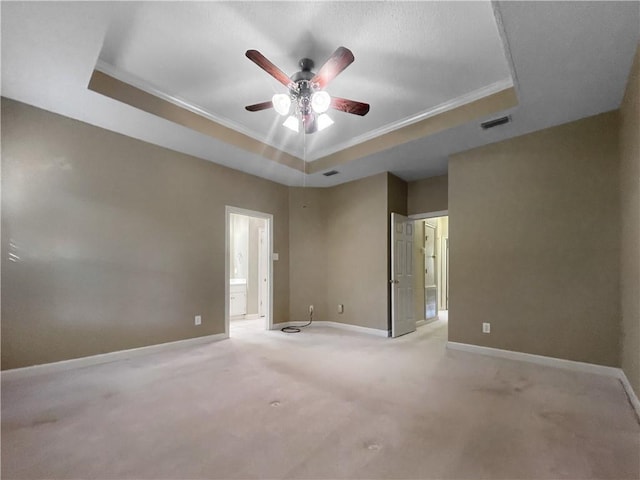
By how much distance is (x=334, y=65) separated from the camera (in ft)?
7.29

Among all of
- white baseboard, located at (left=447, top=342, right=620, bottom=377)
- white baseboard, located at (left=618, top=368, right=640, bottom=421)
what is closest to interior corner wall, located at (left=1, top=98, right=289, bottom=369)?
white baseboard, located at (left=447, top=342, right=620, bottom=377)

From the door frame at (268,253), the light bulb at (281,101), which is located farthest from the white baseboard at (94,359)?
the light bulb at (281,101)

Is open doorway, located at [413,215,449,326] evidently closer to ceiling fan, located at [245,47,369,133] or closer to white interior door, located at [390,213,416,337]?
white interior door, located at [390,213,416,337]

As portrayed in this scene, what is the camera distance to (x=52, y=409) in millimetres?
2262

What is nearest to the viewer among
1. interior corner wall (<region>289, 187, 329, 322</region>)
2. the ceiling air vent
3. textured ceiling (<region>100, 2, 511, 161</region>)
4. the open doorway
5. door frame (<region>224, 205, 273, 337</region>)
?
textured ceiling (<region>100, 2, 511, 161</region>)

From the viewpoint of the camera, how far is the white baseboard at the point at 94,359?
2850 mm

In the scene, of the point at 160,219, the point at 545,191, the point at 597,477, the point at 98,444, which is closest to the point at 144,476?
the point at 98,444

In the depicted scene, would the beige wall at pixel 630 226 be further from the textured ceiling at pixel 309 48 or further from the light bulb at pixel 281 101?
the light bulb at pixel 281 101

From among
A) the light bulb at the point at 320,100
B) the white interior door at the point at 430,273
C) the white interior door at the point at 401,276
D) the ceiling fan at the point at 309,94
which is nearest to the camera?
the ceiling fan at the point at 309,94

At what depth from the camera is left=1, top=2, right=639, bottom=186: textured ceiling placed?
203cm

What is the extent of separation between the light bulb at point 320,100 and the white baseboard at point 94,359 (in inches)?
138

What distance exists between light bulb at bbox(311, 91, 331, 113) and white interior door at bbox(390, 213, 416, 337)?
8.97ft

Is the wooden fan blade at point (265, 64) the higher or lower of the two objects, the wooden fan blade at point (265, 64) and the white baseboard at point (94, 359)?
the higher

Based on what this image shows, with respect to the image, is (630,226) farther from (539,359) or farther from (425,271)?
(425,271)
